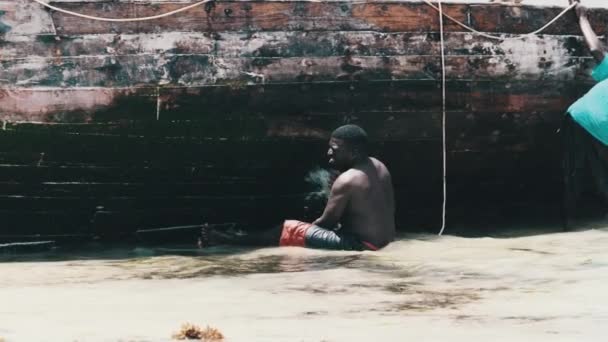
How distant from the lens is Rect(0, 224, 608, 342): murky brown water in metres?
4.65

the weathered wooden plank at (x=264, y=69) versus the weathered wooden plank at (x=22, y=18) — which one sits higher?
the weathered wooden plank at (x=22, y=18)

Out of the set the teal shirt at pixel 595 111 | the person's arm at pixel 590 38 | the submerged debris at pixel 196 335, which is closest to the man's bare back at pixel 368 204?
the teal shirt at pixel 595 111

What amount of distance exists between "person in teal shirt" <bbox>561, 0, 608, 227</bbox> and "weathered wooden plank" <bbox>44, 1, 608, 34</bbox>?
0.37 meters

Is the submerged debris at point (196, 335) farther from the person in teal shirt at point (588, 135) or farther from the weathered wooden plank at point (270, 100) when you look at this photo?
the person in teal shirt at point (588, 135)

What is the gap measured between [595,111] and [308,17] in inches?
93.4

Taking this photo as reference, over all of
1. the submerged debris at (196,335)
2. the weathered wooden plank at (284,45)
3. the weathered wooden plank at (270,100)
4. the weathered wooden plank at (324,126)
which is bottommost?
the submerged debris at (196,335)

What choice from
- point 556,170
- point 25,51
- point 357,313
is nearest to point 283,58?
point 25,51

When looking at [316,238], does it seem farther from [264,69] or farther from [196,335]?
[196,335]

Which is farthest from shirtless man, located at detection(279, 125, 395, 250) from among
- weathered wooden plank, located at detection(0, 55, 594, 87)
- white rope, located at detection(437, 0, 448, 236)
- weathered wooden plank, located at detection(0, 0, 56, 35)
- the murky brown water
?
weathered wooden plank, located at detection(0, 0, 56, 35)

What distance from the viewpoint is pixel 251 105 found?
813 cm

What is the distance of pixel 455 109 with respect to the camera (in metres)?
8.69

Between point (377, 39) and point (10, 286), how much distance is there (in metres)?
3.54

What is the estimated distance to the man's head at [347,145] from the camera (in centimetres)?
793

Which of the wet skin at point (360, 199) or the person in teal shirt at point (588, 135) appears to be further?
the person in teal shirt at point (588, 135)
